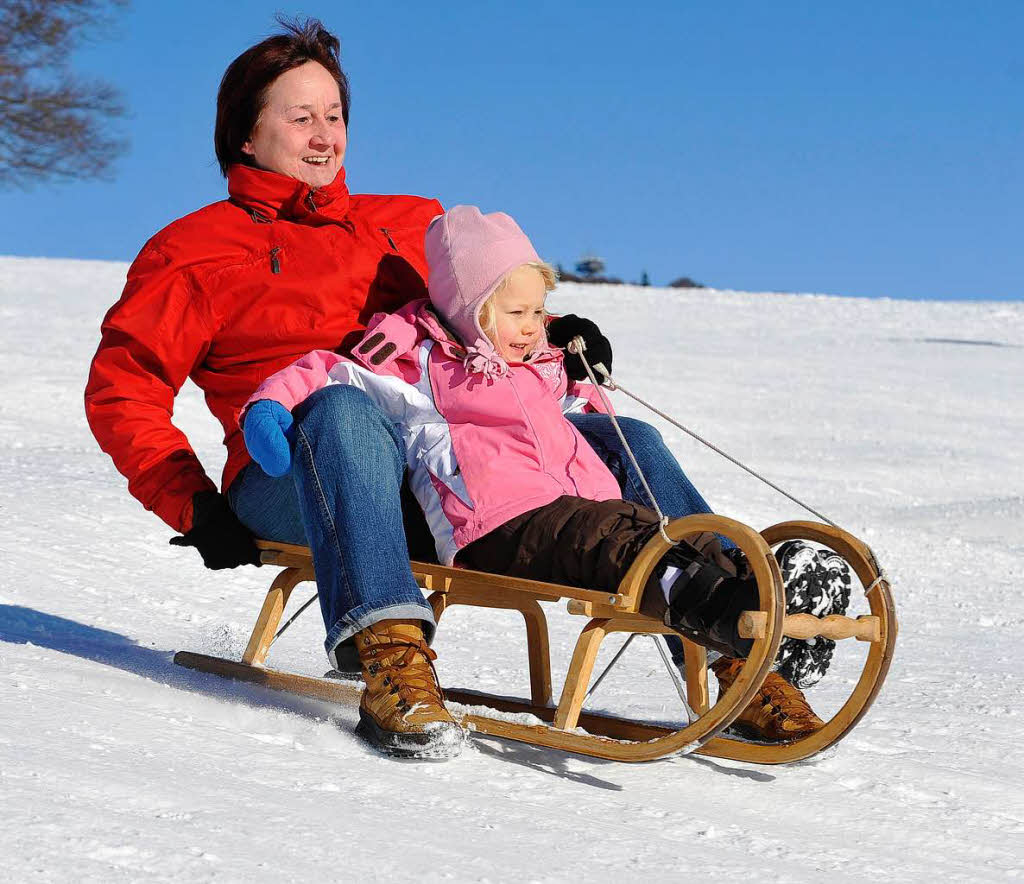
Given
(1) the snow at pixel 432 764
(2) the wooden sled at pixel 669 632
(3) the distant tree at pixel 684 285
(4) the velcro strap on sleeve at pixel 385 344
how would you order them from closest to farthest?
(1) the snow at pixel 432 764 → (2) the wooden sled at pixel 669 632 → (4) the velcro strap on sleeve at pixel 385 344 → (3) the distant tree at pixel 684 285

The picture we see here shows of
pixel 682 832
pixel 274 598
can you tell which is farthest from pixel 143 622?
pixel 682 832

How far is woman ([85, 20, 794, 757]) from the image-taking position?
2.53 metres

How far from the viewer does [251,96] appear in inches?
129

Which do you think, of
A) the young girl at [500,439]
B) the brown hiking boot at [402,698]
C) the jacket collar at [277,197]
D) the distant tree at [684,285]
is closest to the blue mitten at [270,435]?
the young girl at [500,439]

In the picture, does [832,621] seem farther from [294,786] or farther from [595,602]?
[294,786]

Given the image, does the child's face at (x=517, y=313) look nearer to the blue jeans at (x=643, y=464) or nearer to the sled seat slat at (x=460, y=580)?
the blue jeans at (x=643, y=464)

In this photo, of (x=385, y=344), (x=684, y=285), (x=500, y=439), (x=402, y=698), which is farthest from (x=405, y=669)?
(x=684, y=285)

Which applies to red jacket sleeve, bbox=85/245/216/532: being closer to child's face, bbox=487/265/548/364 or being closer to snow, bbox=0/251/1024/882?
snow, bbox=0/251/1024/882

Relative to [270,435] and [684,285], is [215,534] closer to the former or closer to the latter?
[270,435]

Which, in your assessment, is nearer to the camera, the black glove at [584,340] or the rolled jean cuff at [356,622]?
the rolled jean cuff at [356,622]

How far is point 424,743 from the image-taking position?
2.42m

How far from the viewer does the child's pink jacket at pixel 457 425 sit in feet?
8.70

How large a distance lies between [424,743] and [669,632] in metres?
0.54

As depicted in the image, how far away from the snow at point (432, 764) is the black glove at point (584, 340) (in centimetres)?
90
